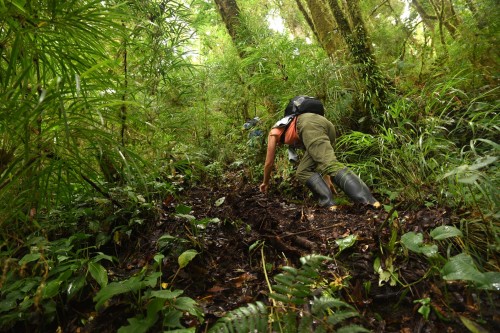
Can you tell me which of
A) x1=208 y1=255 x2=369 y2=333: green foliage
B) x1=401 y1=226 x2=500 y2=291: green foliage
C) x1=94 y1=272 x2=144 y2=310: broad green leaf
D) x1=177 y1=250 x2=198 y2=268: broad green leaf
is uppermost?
x1=94 y1=272 x2=144 y2=310: broad green leaf

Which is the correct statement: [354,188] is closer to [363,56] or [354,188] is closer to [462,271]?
[462,271]

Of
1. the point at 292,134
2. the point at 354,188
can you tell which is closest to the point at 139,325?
the point at 354,188

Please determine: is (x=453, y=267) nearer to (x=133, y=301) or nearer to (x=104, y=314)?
(x=133, y=301)

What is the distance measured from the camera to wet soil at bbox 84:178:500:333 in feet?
3.62

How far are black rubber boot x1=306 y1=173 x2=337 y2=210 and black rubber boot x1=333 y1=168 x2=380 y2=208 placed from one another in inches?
7.8

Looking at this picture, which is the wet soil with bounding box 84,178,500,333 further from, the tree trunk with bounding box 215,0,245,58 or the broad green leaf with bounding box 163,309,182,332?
the tree trunk with bounding box 215,0,245,58

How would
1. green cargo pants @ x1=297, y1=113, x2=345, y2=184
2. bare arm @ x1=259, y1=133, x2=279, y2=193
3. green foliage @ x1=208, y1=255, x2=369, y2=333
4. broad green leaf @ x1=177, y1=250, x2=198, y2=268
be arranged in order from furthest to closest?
bare arm @ x1=259, y1=133, x2=279, y2=193 < green cargo pants @ x1=297, y1=113, x2=345, y2=184 < broad green leaf @ x1=177, y1=250, x2=198, y2=268 < green foliage @ x1=208, y1=255, x2=369, y2=333

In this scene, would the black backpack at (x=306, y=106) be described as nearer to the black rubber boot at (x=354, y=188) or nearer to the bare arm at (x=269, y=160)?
the bare arm at (x=269, y=160)

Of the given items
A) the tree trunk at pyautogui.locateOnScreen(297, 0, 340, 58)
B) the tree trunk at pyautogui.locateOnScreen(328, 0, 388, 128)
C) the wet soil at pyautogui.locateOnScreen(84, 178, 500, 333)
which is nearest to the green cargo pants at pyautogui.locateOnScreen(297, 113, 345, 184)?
the tree trunk at pyautogui.locateOnScreen(328, 0, 388, 128)

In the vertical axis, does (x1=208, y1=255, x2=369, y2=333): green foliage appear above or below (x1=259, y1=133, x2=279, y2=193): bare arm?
below

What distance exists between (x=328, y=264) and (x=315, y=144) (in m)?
1.85

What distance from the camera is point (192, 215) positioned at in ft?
6.91

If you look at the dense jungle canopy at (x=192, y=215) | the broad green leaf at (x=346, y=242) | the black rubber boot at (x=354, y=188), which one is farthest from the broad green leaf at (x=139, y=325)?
the black rubber boot at (x=354, y=188)

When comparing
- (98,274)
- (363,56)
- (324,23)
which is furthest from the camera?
(324,23)
